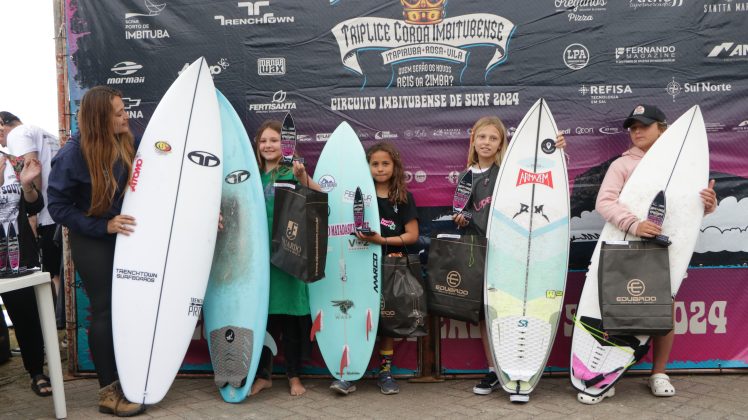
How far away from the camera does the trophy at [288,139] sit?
3297mm

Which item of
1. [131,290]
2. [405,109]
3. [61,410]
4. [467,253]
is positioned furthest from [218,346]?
[405,109]

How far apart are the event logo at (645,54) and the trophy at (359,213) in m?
1.87

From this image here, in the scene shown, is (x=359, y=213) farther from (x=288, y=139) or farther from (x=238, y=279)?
(x=238, y=279)

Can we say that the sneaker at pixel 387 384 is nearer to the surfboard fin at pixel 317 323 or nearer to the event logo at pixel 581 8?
the surfboard fin at pixel 317 323

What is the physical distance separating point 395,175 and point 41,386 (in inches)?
94.9

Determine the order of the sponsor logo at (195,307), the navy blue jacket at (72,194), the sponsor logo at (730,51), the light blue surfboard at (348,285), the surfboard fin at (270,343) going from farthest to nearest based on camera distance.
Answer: the sponsor logo at (730,51) < the surfboard fin at (270,343) < the light blue surfboard at (348,285) < the sponsor logo at (195,307) < the navy blue jacket at (72,194)

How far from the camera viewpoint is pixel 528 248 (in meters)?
3.56

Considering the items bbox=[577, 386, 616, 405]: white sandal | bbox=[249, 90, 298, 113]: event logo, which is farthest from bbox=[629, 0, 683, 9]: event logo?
bbox=[577, 386, 616, 405]: white sandal

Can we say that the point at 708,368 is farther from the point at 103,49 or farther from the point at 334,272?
the point at 103,49

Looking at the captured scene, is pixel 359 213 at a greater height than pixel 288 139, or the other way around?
pixel 288 139

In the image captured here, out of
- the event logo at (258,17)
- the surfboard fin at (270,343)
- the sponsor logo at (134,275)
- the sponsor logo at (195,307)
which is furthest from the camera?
the event logo at (258,17)

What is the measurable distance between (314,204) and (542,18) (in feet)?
6.24

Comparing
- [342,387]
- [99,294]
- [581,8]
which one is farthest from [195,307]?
[581,8]

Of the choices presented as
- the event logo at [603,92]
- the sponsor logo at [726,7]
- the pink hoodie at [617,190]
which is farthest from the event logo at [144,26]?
the sponsor logo at [726,7]
